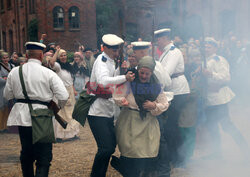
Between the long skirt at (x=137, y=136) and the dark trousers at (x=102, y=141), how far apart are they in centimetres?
15

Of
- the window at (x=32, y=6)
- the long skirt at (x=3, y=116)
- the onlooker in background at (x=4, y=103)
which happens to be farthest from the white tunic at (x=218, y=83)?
the window at (x=32, y=6)

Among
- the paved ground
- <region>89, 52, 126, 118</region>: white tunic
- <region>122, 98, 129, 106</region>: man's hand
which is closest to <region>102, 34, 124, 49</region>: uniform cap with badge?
<region>89, 52, 126, 118</region>: white tunic

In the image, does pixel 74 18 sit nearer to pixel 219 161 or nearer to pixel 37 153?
pixel 219 161

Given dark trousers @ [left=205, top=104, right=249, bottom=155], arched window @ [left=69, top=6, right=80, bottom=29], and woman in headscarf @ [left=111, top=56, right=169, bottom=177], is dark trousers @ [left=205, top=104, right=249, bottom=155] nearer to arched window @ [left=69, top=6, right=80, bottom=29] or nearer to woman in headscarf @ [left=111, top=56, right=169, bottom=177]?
woman in headscarf @ [left=111, top=56, right=169, bottom=177]

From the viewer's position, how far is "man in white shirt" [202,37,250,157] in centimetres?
585

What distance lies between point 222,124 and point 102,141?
2.56 metres

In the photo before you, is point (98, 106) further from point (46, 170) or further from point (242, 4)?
point (242, 4)

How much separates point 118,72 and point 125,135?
79 centimetres

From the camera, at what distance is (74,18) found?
28562 millimetres

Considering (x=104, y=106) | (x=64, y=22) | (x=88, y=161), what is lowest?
(x=88, y=161)

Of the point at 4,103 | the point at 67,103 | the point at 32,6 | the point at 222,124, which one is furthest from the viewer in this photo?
the point at 32,6

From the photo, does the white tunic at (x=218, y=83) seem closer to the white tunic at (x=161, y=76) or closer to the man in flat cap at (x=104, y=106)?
the white tunic at (x=161, y=76)

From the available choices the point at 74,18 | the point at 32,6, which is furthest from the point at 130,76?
the point at 32,6

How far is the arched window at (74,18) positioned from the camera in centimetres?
2853
